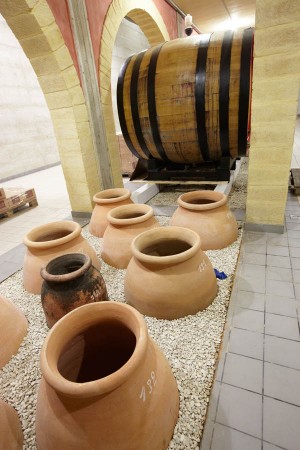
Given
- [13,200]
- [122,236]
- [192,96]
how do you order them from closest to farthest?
[122,236]
[192,96]
[13,200]

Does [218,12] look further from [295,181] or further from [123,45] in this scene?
[295,181]

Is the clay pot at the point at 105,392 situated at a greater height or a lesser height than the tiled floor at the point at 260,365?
greater

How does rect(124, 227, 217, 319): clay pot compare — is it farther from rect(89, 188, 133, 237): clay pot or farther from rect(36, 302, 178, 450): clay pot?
rect(89, 188, 133, 237): clay pot

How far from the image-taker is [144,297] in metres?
1.93

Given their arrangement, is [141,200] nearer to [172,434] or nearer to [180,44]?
[180,44]

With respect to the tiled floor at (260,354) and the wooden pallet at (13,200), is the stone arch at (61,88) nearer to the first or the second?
the wooden pallet at (13,200)

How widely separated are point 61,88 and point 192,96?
1.76m

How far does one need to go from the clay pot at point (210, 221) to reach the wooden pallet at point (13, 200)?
3.48 m

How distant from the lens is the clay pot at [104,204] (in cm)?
330

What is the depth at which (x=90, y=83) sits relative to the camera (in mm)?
3939

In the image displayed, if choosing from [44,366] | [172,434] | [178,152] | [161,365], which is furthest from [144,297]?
[178,152]

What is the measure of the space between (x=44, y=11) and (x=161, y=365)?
382 centimetres

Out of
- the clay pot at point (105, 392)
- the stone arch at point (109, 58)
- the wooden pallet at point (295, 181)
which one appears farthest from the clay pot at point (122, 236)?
the wooden pallet at point (295, 181)

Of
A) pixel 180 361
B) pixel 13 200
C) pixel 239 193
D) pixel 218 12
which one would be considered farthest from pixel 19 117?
pixel 180 361
